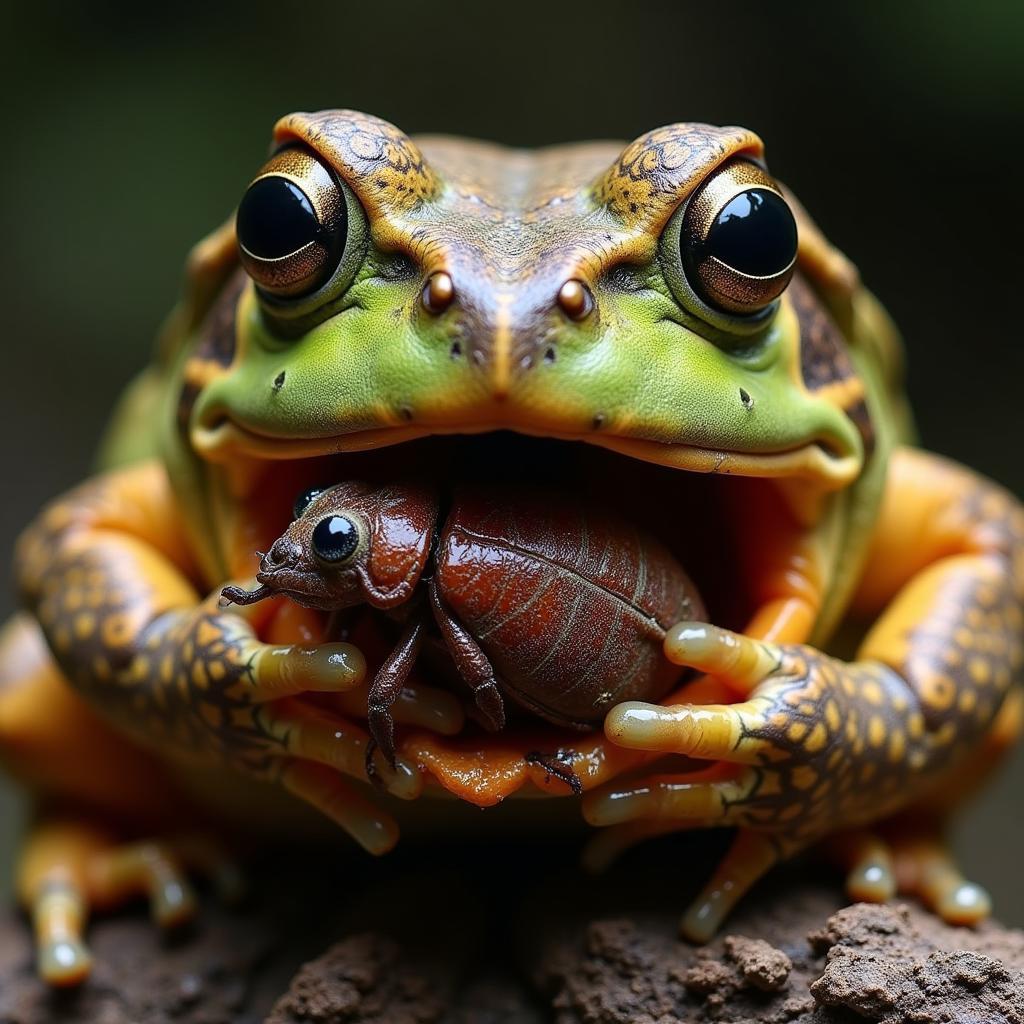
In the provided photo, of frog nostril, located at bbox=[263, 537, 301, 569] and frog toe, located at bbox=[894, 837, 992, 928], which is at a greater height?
frog nostril, located at bbox=[263, 537, 301, 569]

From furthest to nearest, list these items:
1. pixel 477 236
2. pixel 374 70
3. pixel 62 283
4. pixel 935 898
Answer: pixel 62 283 < pixel 374 70 < pixel 935 898 < pixel 477 236

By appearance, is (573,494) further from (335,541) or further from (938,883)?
(938,883)

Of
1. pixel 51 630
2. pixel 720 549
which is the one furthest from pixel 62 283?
pixel 720 549

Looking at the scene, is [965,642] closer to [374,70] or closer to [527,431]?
[527,431]

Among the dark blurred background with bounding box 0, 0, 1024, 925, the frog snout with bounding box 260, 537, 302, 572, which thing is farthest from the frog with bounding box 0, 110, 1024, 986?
the dark blurred background with bounding box 0, 0, 1024, 925

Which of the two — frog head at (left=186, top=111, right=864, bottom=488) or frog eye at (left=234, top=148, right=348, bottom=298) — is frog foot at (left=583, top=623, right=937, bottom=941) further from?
frog eye at (left=234, top=148, right=348, bottom=298)

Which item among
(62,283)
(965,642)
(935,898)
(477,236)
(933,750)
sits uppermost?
(477,236)

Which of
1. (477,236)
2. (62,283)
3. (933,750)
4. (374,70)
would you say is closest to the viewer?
(477,236)

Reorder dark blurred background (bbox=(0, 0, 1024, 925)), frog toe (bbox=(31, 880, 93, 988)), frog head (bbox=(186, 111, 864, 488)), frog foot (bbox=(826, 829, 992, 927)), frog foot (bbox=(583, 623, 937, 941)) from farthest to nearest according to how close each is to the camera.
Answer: dark blurred background (bbox=(0, 0, 1024, 925))
frog toe (bbox=(31, 880, 93, 988))
frog foot (bbox=(826, 829, 992, 927))
frog foot (bbox=(583, 623, 937, 941))
frog head (bbox=(186, 111, 864, 488))
